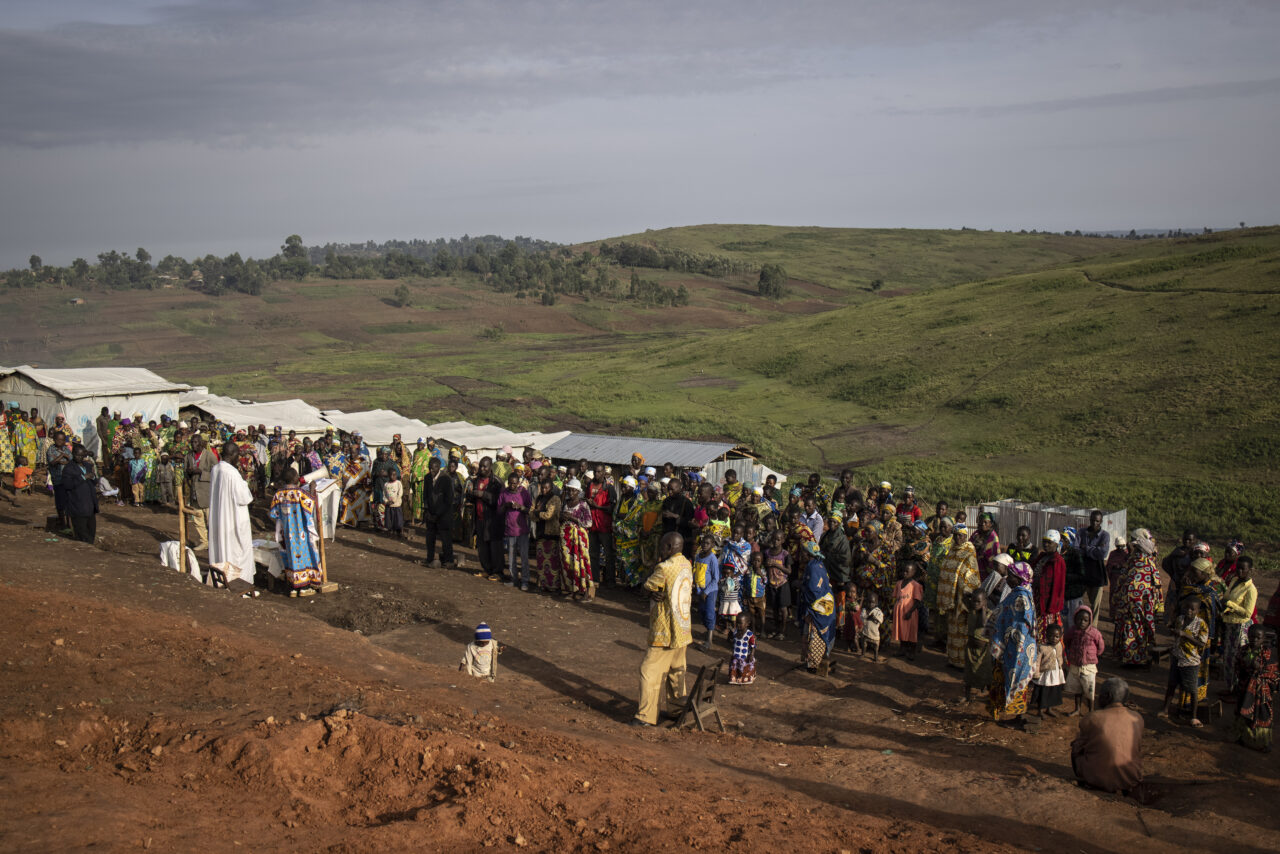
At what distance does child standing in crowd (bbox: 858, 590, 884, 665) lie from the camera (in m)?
11.0

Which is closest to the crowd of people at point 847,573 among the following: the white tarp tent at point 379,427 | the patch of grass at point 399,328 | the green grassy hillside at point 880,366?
the white tarp tent at point 379,427

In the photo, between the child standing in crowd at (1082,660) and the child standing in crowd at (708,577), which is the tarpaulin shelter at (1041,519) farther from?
the child standing in crowd at (1082,660)

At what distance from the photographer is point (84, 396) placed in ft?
72.9

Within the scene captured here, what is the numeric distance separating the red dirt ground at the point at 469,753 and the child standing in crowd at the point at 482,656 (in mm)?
220

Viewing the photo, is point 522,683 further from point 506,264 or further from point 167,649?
point 506,264

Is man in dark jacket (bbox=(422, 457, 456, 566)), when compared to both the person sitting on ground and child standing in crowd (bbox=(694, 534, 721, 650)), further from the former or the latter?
the person sitting on ground

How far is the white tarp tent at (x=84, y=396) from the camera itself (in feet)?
72.5

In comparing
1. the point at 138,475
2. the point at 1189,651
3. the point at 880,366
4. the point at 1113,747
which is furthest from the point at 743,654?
the point at 880,366

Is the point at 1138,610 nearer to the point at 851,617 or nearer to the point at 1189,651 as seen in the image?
the point at 1189,651

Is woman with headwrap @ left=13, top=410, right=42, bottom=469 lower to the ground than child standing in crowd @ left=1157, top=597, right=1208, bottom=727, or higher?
higher

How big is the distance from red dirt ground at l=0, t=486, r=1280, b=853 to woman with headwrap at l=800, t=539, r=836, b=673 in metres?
0.33

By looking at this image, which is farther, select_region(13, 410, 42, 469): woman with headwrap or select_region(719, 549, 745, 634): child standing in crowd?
select_region(13, 410, 42, 469): woman with headwrap

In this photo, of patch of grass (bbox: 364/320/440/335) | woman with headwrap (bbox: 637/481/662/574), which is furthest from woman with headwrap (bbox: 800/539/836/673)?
patch of grass (bbox: 364/320/440/335)

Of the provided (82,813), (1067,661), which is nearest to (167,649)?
(82,813)
